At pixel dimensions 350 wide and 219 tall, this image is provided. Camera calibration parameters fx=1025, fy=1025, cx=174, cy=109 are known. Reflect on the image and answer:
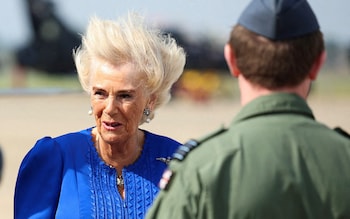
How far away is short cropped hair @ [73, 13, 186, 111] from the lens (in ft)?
13.8

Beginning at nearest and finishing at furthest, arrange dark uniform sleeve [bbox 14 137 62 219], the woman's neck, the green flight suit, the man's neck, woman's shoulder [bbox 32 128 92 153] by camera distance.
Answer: the green flight suit, the man's neck, dark uniform sleeve [bbox 14 137 62 219], woman's shoulder [bbox 32 128 92 153], the woman's neck

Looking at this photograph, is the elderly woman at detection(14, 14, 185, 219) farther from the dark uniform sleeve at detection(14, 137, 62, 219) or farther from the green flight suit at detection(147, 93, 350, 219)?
the green flight suit at detection(147, 93, 350, 219)

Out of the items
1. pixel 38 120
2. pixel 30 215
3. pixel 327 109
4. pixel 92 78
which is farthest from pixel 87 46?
pixel 327 109

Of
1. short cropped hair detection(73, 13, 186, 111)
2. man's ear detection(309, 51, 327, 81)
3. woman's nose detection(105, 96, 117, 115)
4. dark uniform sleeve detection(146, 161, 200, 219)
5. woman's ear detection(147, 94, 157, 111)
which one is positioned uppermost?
man's ear detection(309, 51, 327, 81)

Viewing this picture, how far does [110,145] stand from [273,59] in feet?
6.15

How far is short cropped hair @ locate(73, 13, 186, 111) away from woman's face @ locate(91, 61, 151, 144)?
4 cm

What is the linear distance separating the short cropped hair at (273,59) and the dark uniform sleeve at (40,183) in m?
1.71

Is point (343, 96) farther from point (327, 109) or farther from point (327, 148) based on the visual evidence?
point (327, 148)

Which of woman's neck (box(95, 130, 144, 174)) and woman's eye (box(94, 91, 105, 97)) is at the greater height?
woman's eye (box(94, 91, 105, 97))

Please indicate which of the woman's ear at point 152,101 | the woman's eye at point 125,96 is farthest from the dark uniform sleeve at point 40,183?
the woman's ear at point 152,101

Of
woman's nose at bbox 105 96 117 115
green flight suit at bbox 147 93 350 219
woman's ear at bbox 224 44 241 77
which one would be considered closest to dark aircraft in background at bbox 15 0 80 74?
woman's nose at bbox 105 96 117 115

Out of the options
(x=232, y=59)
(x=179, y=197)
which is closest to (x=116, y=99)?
(x=232, y=59)

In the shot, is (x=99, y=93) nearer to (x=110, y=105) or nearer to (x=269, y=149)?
(x=110, y=105)

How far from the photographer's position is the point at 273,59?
2.46 meters
